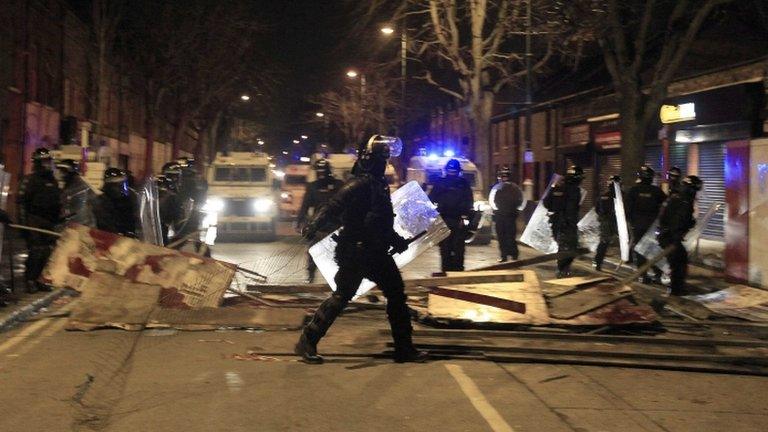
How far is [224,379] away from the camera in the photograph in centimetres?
657

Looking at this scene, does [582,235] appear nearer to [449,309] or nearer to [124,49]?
[449,309]

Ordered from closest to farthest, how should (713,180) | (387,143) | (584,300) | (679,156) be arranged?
(387,143) → (584,300) → (713,180) → (679,156)

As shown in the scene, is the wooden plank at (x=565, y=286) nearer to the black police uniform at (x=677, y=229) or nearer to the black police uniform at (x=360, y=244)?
the black police uniform at (x=677, y=229)

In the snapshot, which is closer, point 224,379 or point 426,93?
point 224,379

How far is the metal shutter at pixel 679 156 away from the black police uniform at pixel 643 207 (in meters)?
8.36

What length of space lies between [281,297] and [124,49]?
28.4 metres

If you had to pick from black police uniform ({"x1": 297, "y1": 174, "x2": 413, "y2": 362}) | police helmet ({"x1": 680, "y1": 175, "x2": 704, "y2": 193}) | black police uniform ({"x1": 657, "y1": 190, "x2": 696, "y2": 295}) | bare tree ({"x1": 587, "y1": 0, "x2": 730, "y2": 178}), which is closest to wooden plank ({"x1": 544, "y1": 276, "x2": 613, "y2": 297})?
black police uniform ({"x1": 657, "y1": 190, "x2": 696, "y2": 295})

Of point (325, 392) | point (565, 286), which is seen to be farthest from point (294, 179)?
point (325, 392)

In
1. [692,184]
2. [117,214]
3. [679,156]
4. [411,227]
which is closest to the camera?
[411,227]

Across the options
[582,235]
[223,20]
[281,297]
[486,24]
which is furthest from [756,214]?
[223,20]

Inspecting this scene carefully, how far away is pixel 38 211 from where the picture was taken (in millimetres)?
10656

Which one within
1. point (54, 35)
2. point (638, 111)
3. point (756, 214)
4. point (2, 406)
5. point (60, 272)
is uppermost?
point (54, 35)

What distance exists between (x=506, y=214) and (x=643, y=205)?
3.25 meters

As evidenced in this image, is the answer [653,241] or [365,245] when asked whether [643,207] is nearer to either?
[653,241]
